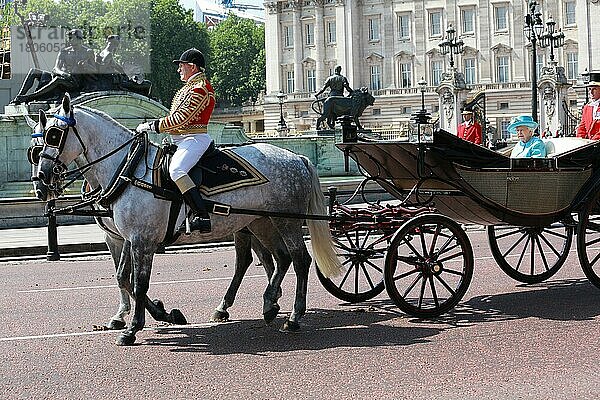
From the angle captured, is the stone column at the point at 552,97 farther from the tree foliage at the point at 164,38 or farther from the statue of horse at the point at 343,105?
the tree foliage at the point at 164,38

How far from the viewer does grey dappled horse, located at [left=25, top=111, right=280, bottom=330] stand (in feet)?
30.4

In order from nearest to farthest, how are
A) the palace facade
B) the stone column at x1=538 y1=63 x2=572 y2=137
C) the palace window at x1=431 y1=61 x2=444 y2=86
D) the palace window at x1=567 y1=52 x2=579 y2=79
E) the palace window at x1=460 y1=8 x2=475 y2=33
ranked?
the stone column at x1=538 y1=63 x2=572 y2=137, the palace window at x1=567 y1=52 x2=579 y2=79, the palace facade, the palace window at x1=460 y1=8 x2=475 y2=33, the palace window at x1=431 y1=61 x2=444 y2=86

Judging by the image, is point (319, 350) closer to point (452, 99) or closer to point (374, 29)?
point (452, 99)

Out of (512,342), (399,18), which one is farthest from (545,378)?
(399,18)

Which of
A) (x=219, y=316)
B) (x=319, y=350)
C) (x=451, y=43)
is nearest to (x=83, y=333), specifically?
(x=219, y=316)

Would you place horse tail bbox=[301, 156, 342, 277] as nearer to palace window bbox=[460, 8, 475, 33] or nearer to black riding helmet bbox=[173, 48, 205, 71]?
black riding helmet bbox=[173, 48, 205, 71]

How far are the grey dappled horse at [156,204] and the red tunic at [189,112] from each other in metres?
0.30

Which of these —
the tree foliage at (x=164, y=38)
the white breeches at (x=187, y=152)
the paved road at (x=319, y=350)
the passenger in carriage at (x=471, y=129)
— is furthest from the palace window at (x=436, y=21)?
the white breeches at (x=187, y=152)

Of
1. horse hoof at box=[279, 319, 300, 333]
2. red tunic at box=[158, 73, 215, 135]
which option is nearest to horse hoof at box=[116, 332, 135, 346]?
horse hoof at box=[279, 319, 300, 333]

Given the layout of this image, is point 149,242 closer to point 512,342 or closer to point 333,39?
point 512,342

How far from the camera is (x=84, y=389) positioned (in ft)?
23.6

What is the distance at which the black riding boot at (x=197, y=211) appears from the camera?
898 centimetres

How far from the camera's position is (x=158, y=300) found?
9.53 meters

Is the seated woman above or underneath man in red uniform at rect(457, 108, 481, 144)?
underneath
